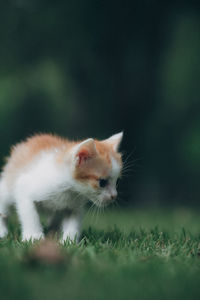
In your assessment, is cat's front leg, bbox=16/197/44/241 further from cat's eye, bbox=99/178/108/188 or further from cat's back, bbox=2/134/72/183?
cat's eye, bbox=99/178/108/188

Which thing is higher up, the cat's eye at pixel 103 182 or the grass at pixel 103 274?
the cat's eye at pixel 103 182

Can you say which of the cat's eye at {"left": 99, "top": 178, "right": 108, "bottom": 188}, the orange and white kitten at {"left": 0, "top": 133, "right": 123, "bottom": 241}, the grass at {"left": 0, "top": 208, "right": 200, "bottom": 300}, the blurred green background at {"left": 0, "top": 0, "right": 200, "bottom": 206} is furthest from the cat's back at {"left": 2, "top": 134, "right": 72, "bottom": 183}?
the blurred green background at {"left": 0, "top": 0, "right": 200, "bottom": 206}

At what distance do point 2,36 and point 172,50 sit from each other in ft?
14.4

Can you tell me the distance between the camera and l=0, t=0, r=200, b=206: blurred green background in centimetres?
929

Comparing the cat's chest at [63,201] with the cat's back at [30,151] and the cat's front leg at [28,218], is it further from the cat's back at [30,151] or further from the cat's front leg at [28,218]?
the cat's back at [30,151]

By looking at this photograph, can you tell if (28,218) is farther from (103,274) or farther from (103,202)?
(103,274)

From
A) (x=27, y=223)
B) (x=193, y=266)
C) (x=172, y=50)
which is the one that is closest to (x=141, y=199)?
(x=172, y=50)

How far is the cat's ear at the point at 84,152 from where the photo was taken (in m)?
3.38

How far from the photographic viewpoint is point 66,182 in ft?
11.6

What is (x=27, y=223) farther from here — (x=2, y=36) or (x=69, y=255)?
(x=2, y=36)

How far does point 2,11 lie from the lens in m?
9.23

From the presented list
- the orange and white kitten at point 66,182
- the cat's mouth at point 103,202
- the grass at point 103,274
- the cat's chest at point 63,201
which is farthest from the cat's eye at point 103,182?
the grass at point 103,274

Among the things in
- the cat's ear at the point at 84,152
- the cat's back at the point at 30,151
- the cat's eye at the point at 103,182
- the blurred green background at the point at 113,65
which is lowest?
the cat's eye at the point at 103,182

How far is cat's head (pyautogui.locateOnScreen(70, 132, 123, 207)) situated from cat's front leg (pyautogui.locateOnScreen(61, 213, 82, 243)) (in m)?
0.24
